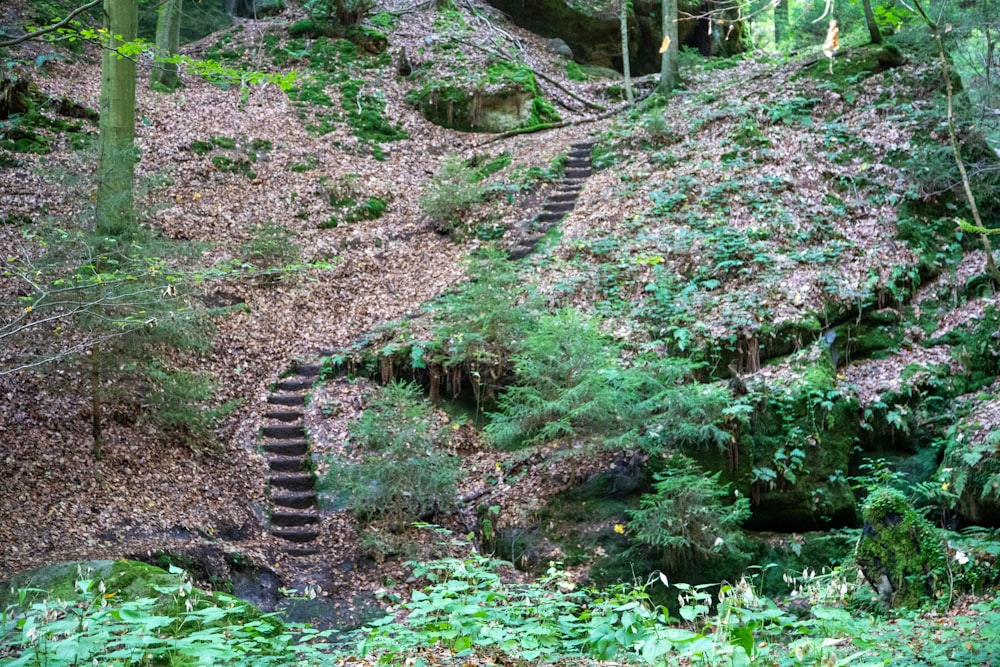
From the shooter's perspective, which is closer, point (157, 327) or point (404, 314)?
point (157, 327)

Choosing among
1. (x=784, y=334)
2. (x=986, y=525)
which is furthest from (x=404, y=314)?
(x=986, y=525)

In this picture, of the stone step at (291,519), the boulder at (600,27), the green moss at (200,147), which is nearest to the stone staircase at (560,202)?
the stone step at (291,519)

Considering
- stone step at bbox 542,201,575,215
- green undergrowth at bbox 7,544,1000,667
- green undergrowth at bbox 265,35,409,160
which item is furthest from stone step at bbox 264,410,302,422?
green undergrowth at bbox 265,35,409,160

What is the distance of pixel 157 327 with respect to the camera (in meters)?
8.09

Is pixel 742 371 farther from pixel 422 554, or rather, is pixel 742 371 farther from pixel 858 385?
pixel 422 554

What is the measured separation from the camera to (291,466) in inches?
370

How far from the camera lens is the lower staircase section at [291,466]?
8439 millimetres

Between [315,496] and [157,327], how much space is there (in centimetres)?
272

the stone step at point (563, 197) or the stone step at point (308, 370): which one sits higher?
the stone step at point (563, 197)

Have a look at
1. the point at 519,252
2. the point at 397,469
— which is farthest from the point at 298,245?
the point at 397,469

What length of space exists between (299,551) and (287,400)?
2.75 meters

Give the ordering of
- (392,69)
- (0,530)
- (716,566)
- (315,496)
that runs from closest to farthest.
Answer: (0,530)
(716,566)
(315,496)
(392,69)

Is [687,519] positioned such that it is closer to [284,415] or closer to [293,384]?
[284,415]

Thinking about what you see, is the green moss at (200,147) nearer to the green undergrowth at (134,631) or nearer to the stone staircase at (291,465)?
the stone staircase at (291,465)
